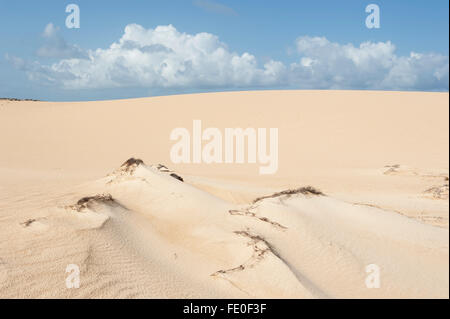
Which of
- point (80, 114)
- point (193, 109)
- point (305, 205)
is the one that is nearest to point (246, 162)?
point (305, 205)

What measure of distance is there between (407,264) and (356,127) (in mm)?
13621

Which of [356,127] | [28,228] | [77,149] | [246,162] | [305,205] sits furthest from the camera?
[356,127]

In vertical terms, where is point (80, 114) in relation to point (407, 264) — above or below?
above

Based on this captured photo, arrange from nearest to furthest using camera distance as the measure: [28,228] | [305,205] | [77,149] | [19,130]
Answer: [28,228]
[305,205]
[77,149]
[19,130]

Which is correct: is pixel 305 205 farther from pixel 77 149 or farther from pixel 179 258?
pixel 77 149

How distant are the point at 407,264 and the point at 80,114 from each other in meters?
21.2

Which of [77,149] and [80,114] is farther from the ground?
[80,114]
